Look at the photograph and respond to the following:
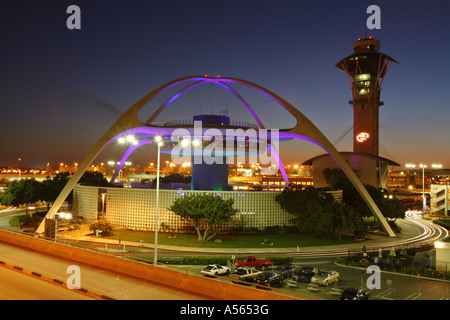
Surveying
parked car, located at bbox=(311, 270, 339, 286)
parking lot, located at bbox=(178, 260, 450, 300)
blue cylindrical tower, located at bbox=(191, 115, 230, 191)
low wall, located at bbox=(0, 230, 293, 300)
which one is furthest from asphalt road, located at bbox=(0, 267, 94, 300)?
blue cylindrical tower, located at bbox=(191, 115, 230, 191)

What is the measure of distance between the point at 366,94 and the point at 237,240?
93.4 m

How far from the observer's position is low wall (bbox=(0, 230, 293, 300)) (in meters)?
15.3

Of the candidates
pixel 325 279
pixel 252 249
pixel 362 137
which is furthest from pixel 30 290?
→ pixel 362 137

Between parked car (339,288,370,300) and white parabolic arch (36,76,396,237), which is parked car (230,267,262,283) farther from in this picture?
white parabolic arch (36,76,396,237)

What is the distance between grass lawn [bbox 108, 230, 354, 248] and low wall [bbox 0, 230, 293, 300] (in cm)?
1654

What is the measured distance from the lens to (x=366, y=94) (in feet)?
381

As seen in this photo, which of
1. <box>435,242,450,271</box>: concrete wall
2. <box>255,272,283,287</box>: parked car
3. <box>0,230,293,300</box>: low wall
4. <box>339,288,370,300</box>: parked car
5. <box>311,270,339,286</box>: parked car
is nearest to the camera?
<box>0,230,293,300</box>: low wall

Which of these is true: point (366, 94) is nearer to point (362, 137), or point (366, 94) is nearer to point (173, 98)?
point (362, 137)

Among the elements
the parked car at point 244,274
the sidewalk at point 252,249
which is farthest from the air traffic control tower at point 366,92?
the parked car at point 244,274

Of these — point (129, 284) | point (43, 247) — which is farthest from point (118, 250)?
point (129, 284)

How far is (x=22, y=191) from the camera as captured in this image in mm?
60312
